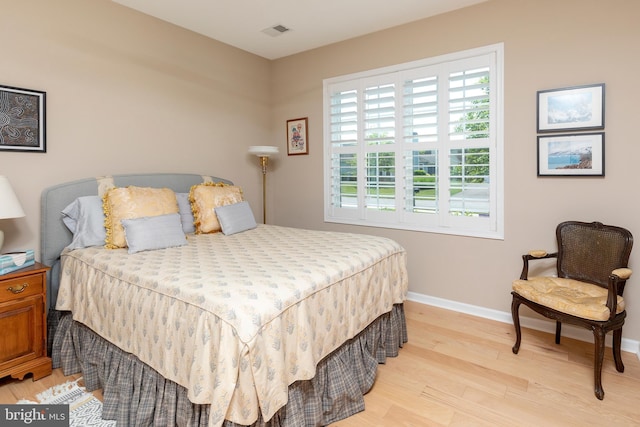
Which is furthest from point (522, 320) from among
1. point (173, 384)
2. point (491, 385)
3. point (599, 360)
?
point (173, 384)

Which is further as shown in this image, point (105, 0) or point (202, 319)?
point (105, 0)

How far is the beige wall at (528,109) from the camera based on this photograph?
2.58m

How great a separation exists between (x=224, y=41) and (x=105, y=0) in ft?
3.89

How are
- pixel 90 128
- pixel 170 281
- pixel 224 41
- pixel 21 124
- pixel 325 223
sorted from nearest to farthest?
pixel 170 281, pixel 21 124, pixel 90 128, pixel 224 41, pixel 325 223

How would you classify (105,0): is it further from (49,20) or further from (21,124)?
(21,124)

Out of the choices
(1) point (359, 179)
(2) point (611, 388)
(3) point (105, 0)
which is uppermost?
(3) point (105, 0)

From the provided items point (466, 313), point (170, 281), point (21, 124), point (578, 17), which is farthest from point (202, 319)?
point (578, 17)

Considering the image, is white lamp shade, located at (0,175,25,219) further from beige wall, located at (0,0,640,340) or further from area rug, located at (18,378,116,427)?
area rug, located at (18,378,116,427)

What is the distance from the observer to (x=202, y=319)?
4.99 ft

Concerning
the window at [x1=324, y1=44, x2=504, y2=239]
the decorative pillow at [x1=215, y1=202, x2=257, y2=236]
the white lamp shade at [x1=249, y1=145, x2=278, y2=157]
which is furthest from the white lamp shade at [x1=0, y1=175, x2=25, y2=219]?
the window at [x1=324, y1=44, x2=504, y2=239]

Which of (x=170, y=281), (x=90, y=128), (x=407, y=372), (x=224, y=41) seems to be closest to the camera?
(x=170, y=281)

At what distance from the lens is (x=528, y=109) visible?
292cm

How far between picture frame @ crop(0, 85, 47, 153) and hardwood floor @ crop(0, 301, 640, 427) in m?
1.56

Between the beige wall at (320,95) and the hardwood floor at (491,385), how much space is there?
520 millimetres
